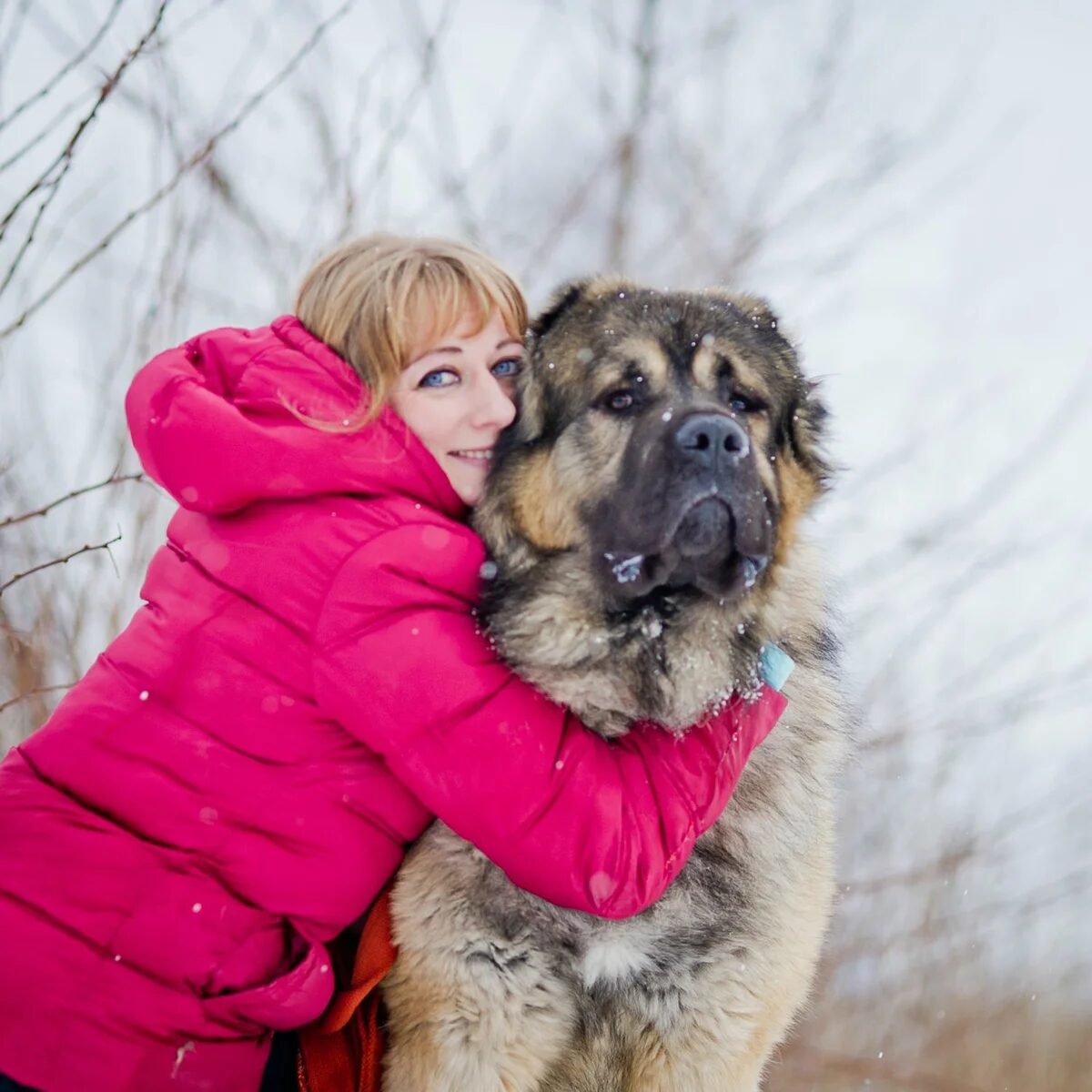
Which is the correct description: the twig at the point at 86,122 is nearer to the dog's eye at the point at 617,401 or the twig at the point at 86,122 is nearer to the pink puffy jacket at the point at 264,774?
the pink puffy jacket at the point at 264,774

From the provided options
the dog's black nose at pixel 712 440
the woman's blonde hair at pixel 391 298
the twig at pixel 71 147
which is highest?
the twig at pixel 71 147

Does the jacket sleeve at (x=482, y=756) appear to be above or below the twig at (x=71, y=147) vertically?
below

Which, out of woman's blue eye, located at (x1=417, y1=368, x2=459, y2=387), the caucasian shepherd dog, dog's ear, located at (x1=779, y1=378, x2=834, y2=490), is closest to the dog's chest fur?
the caucasian shepherd dog

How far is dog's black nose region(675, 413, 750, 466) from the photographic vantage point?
76.3 inches

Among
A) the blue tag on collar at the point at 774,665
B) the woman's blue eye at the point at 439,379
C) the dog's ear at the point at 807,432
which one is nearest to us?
the blue tag on collar at the point at 774,665

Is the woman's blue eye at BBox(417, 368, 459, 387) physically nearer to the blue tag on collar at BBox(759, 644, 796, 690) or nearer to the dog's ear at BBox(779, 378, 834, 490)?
the dog's ear at BBox(779, 378, 834, 490)

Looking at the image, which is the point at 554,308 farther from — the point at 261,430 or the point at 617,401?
the point at 261,430

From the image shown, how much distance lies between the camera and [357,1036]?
6.37ft

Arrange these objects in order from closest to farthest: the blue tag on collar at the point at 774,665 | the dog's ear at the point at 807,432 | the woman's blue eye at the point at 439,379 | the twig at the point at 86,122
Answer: the twig at the point at 86,122, the blue tag on collar at the point at 774,665, the woman's blue eye at the point at 439,379, the dog's ear at the point at 807,432

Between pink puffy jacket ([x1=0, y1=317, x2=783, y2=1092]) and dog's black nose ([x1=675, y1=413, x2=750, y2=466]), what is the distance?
0.53 metres

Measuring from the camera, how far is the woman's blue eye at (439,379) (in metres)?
2.22

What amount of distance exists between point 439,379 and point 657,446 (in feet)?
1.85

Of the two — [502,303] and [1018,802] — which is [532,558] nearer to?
[502,303]

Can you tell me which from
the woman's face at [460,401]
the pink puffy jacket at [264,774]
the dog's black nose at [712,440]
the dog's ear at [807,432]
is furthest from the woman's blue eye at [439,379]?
the dog's ear at [807,432]
